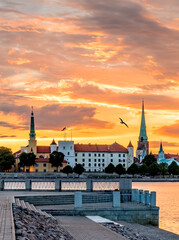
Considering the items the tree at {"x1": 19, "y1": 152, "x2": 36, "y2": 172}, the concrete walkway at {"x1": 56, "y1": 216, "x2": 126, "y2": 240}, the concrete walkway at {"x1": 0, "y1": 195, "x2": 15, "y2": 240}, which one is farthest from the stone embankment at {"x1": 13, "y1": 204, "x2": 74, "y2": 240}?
the tree at {"x1": 19, "y1": 152, "x2": 36, "y2": 172}

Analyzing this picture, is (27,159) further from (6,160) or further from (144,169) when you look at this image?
(144,169)

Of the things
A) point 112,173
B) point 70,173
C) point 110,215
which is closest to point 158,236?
point 110,215

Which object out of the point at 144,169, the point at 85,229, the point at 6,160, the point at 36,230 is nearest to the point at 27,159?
the point at 6,160

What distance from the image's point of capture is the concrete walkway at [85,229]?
66.8ft

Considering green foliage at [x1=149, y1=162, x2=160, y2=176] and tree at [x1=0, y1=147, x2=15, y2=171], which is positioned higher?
tree at [x1=0, y1=147, x2=15, y2=171]

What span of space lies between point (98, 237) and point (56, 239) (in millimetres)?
2821

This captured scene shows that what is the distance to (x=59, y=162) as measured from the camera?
184875 mm

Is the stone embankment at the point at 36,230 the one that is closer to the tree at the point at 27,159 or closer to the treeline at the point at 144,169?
the tree at the point at 27,159

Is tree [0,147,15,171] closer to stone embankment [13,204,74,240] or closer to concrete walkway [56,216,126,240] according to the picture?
concrete walkway [56,216,126,240]

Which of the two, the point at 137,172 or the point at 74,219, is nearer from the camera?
the point at 74,219

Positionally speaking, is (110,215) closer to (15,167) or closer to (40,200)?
(40,200)

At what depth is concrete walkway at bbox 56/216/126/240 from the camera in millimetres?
20359

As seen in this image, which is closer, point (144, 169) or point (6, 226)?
point (6, 226)

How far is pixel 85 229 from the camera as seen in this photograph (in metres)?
22.8
